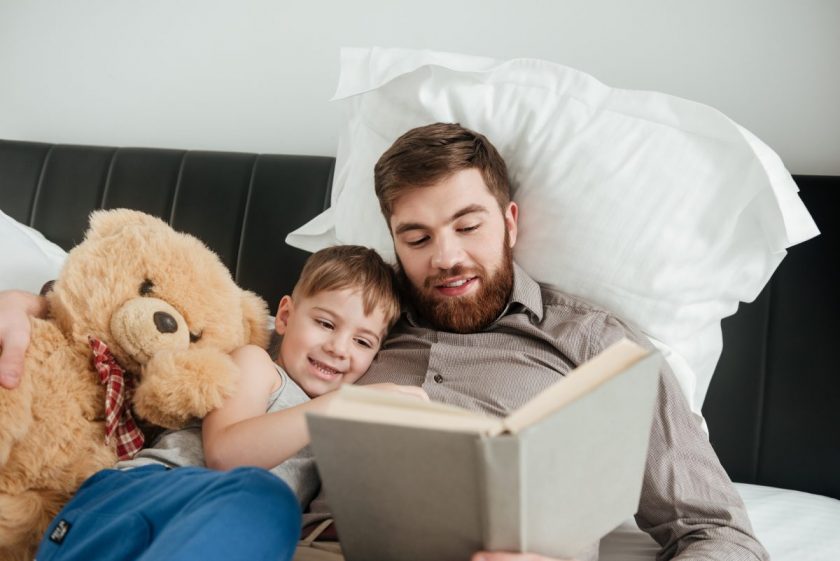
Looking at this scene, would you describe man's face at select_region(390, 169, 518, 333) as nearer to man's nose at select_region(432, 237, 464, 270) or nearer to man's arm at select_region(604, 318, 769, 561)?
man's nose at select_region(432, 237, 464, 270)

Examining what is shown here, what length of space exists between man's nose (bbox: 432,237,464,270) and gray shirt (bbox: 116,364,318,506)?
310 millimetres

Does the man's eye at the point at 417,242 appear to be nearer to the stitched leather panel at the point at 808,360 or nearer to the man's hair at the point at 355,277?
the man's hair at the point at 355,277

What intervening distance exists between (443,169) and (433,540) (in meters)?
0.66

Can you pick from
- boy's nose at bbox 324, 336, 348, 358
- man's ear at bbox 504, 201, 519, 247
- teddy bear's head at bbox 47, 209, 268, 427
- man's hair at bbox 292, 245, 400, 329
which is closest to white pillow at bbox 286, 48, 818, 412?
man's ear at bbox 504, 201, 519, 247

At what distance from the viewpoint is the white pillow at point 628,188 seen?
125cm

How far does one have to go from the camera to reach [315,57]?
181 centimetres

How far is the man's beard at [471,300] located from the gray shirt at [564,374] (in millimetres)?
15

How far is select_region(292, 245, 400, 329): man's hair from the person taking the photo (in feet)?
4.10

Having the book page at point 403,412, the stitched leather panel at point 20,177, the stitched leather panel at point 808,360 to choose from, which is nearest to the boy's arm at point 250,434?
the book page at point 403,412

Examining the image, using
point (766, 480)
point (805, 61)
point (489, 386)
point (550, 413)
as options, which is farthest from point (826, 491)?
point (550, 413)

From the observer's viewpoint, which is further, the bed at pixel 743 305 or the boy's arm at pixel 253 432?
the bed at pixel 743 305

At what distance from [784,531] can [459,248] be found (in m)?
0.66

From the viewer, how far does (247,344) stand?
1.22m

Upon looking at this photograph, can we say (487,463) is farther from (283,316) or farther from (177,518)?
(283,316)
